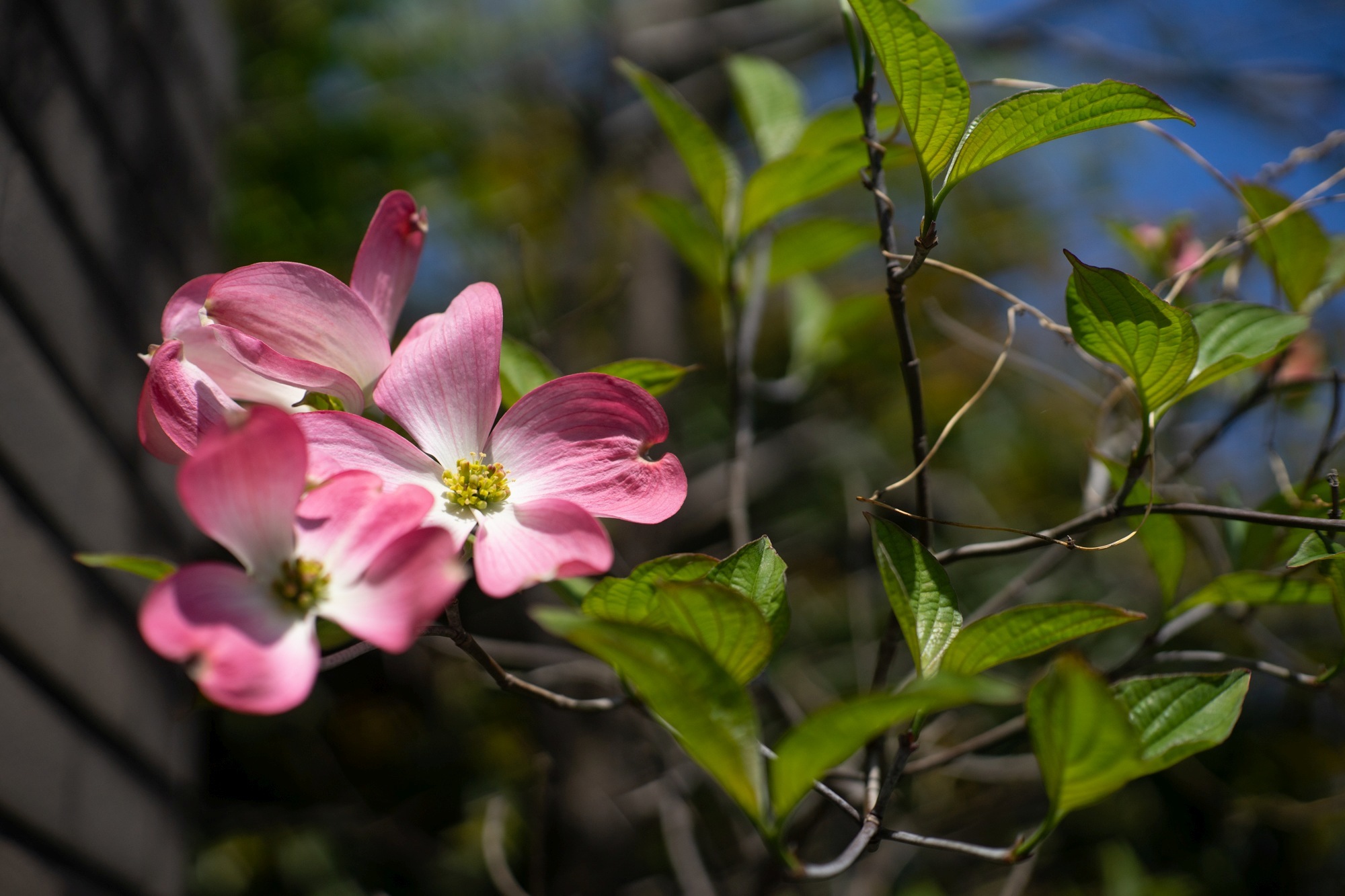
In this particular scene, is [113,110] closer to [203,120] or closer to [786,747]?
[203,120]

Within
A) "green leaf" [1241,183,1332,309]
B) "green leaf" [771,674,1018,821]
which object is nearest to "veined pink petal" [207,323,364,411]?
"green leaf" [771,674,1018,821]

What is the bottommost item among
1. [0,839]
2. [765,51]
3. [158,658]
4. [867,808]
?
[158,658]

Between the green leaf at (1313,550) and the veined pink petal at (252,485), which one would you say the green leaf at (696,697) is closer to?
the veined pink petal at (252,485)

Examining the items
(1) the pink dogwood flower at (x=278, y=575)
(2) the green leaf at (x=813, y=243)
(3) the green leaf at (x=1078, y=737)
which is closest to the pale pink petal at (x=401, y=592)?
(1) the pink dogwood flower at (x=278, y=575)

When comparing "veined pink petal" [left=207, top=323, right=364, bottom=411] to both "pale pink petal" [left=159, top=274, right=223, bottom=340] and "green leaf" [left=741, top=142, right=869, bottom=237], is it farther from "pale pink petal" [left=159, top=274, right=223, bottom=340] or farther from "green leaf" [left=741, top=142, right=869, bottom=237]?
"green leaf" [left=741, top=142, right=869, bottom=237]

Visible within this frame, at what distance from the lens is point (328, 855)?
146 centimetres

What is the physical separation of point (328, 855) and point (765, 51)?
5.86 ft

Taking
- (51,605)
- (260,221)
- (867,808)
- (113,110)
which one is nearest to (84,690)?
(51,605)

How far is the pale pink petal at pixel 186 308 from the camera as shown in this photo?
36cm

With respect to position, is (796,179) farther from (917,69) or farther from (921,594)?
(921,594)

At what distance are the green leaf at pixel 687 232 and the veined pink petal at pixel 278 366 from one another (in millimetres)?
386

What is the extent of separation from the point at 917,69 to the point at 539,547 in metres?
0.27

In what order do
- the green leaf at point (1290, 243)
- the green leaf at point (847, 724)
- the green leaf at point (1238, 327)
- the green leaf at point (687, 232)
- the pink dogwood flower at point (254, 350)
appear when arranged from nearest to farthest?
the green leaf at point (847, 724) < the pink dogwood flower at point (254, 350) < the green leaf at point (1238, 327) < the green leaf at point (1290, 243) < the green leaf at point (687, 232)

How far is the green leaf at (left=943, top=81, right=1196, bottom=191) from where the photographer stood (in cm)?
35
